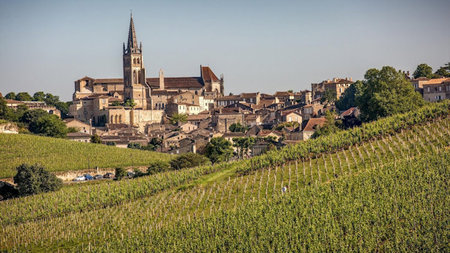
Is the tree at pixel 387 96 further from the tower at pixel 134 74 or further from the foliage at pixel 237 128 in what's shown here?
the tower at pixel 134 74

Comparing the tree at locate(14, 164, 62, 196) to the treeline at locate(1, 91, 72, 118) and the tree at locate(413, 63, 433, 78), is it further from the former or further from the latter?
the treeline at locate(1, 91, 72, 118)

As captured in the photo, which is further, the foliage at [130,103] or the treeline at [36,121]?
the foliage at [130,103]

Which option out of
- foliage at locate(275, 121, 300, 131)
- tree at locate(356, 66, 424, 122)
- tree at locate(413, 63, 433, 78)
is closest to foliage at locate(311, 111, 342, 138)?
tree at locate(356, 66, 424, 122)

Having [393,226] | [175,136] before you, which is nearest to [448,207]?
[393,226]

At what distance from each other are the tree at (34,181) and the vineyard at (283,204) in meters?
3.34

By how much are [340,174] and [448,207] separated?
8539mm

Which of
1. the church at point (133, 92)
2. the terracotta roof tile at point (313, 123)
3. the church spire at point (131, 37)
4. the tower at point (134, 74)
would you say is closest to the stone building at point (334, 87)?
the church at point (133, 92)

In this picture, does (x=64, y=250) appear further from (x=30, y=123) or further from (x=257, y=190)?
(x=30, y=123)

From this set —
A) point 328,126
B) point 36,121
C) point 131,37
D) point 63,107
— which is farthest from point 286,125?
point 63,107

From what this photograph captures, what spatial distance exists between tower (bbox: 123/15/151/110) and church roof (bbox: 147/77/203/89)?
605cm

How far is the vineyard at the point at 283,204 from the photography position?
22688 mm

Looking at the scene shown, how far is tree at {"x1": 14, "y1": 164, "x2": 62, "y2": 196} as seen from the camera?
44344mm

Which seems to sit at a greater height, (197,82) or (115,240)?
(197,82)

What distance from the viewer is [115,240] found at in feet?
90.7
